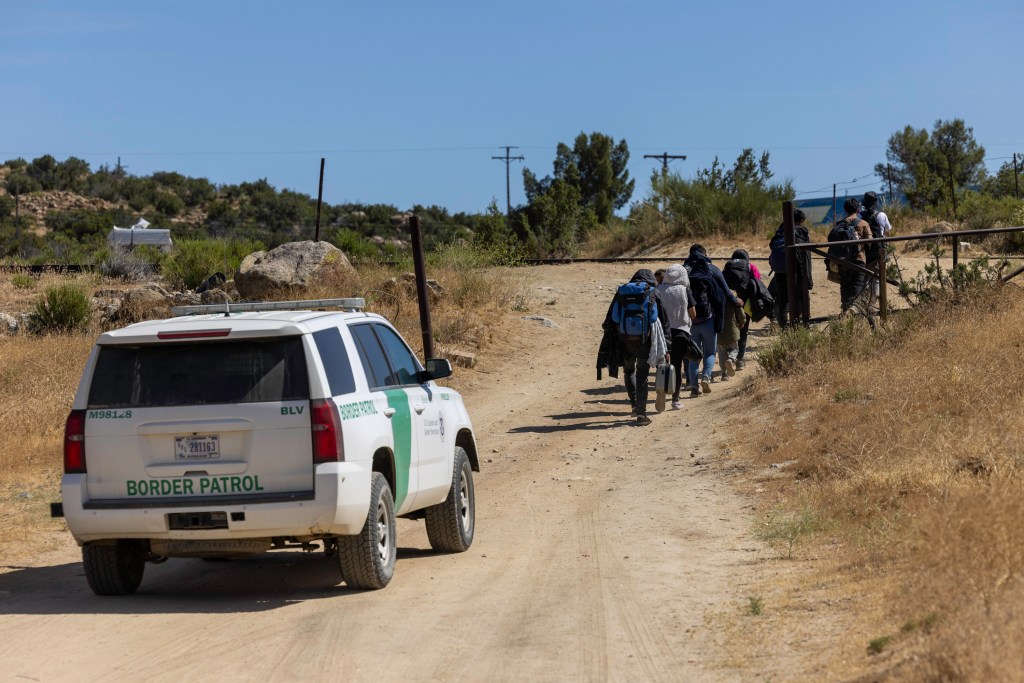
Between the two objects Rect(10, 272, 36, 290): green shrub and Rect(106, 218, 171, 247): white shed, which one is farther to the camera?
Rect(106, 218, 171, 247): white shed

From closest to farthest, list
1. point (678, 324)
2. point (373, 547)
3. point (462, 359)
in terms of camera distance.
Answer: point (373, 547) < point (678, 324) < point (462, 359)

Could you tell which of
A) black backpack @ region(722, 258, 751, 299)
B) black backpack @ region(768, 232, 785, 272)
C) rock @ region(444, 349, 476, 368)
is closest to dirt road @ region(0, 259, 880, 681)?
black backpack @ region(722, 258, 751, 299)

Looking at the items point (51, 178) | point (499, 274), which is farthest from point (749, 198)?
point (51, 178)

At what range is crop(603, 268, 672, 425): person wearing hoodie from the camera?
50.1ft

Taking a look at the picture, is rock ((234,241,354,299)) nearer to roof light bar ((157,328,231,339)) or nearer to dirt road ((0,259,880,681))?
dirt road ((0,259,880,681))

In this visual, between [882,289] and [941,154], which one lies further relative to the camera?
[941,154]

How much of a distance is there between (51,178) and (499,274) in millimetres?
73421

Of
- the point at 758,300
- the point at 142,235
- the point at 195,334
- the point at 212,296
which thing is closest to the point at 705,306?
the point at 758,300

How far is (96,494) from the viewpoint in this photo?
7.36m

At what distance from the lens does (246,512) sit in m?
7.17

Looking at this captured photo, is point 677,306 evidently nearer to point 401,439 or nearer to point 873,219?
point 873,219

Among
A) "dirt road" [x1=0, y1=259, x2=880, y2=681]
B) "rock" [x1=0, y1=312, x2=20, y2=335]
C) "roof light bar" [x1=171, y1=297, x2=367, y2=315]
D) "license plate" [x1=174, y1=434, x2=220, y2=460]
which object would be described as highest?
"roof light bar" [x1=171, y1=297, x2=367, y2=315]

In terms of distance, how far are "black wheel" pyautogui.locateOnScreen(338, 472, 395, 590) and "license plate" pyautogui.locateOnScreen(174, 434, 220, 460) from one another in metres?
1.00

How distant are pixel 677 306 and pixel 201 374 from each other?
10.2 meters
